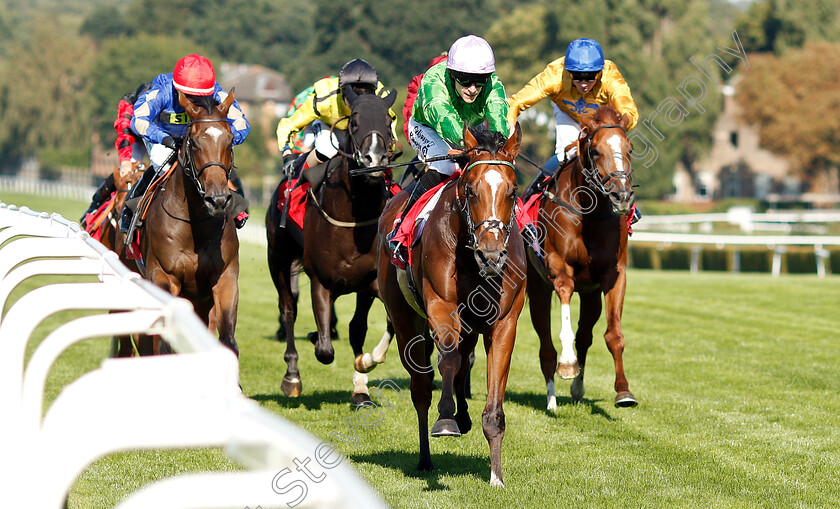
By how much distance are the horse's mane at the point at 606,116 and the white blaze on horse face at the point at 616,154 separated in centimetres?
15

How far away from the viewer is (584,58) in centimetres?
713

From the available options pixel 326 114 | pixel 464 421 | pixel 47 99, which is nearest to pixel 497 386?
pixel 464 421

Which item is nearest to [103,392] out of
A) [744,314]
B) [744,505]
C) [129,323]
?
[129,323]

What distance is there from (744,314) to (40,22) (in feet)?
235

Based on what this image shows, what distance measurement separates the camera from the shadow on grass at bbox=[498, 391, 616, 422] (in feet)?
24.1

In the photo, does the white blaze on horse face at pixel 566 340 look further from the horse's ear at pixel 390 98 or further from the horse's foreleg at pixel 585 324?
the horse's ear at pixel 390 98

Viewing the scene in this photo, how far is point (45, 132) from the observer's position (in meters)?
69.7

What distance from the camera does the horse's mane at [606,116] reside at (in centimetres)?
671

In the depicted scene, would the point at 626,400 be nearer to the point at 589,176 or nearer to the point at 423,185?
the point at 589,176

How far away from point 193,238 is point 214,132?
82cm

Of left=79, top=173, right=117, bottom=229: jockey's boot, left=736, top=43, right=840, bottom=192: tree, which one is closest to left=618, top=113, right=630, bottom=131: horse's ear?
left=79, top=173, right=117, bottom=229: jockey's boot

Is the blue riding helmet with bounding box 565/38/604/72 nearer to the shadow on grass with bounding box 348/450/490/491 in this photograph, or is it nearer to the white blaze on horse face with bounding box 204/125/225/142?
the white blaze on horse face with bounding box 204/125/225/142

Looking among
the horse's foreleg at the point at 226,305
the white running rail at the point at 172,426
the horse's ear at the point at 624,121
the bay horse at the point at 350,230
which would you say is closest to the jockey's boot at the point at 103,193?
the bay horse at the point at 350,230

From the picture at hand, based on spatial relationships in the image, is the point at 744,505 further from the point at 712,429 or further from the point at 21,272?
the point at 21,272
